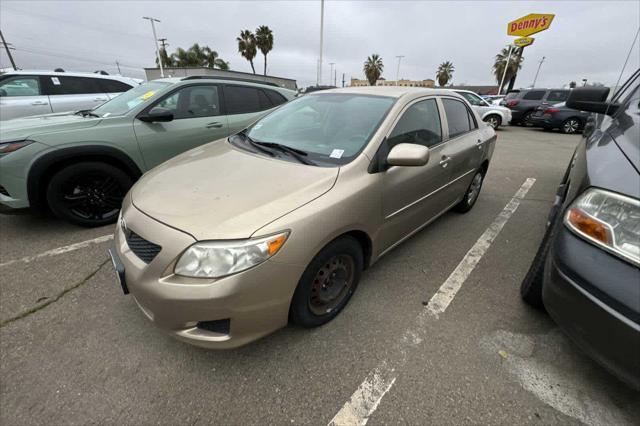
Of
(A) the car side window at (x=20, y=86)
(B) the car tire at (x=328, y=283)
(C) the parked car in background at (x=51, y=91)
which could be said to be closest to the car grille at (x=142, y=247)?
(B) the car tire at (x=328, y=283)

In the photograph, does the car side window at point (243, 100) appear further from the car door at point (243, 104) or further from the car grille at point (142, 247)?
the car grille at point (142, 247)

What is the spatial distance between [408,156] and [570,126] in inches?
541

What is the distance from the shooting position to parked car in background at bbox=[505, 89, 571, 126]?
1224cm

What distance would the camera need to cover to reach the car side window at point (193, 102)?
12.0 feet

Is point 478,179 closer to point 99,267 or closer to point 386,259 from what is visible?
point 386,259

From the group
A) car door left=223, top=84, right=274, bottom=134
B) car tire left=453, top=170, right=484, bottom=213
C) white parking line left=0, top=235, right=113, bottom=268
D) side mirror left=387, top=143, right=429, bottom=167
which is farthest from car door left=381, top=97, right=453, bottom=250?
white parking line left=0, top=235, right=113, bottom=268

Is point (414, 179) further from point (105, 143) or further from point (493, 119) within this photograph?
point (493, 119)

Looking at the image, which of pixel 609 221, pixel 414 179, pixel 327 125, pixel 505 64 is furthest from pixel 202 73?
pixel 505 64

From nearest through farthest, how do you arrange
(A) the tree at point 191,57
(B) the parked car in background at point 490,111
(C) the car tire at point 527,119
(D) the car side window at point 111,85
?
(D) the car side window at point 111,85 → (B) the parked car in background at point 490,111 → (C) the car tire at point 527,119 → (A) the tree at point 191,57

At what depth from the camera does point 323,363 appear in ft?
5.79

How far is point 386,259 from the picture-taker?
9.11ft

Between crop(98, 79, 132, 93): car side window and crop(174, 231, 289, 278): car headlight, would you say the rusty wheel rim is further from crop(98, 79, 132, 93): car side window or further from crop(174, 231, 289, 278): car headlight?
crop(98, 79, 132, 93): car side window

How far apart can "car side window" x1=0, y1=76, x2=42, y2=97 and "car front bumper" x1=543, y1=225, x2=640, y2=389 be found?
8.64 metres

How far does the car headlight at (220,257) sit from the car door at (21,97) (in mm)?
7077
